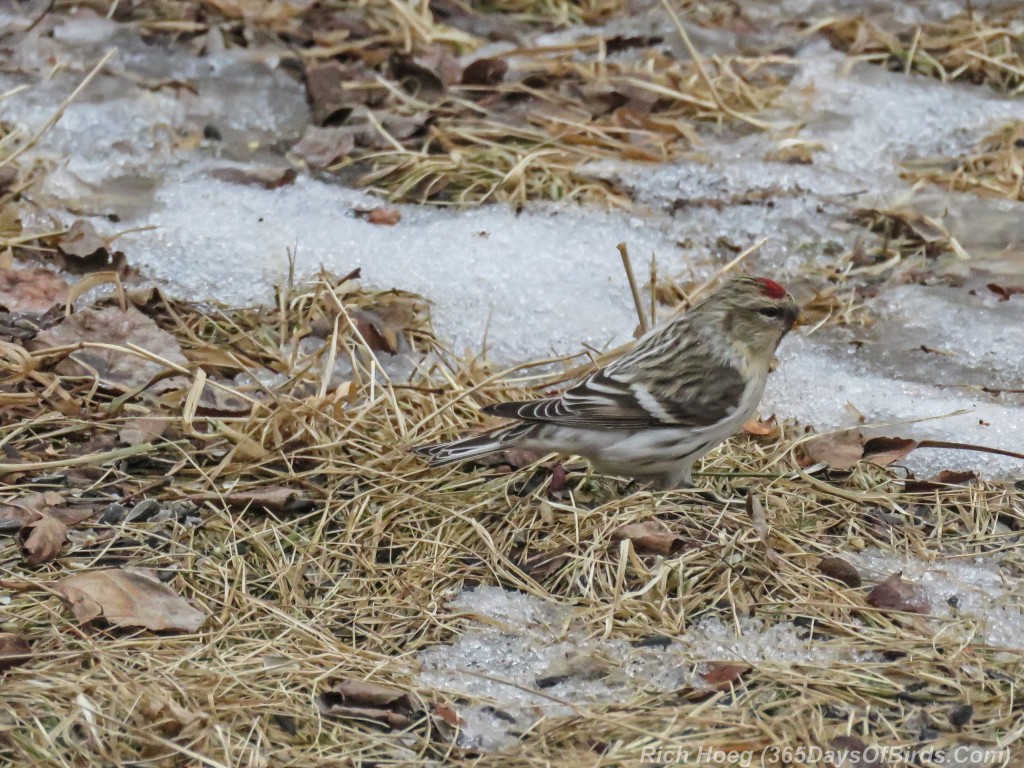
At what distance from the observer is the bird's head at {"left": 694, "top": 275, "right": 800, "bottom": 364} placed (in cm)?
389

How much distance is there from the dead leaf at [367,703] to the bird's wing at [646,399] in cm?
99

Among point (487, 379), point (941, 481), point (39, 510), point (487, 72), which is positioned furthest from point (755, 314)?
point (487, 72)

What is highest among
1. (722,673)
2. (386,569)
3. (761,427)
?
(722,673)

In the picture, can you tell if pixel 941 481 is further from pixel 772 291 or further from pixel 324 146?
pixel 324 146

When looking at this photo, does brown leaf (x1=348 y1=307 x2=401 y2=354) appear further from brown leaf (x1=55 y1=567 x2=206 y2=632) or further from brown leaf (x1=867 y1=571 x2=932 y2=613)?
brown leaf (x1=867 y1=571 x2=932 y2=613)

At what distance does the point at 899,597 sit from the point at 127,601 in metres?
1.77

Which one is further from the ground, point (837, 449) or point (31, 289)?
point (31, 289)

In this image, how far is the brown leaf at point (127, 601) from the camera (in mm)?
2949

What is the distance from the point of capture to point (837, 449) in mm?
3873

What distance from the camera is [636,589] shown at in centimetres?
321

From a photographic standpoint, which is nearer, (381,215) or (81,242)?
(81,242)

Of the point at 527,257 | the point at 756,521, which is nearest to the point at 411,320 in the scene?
the point at 527,257

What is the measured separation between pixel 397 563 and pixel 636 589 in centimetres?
60

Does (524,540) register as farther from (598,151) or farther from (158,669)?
(598,151)
